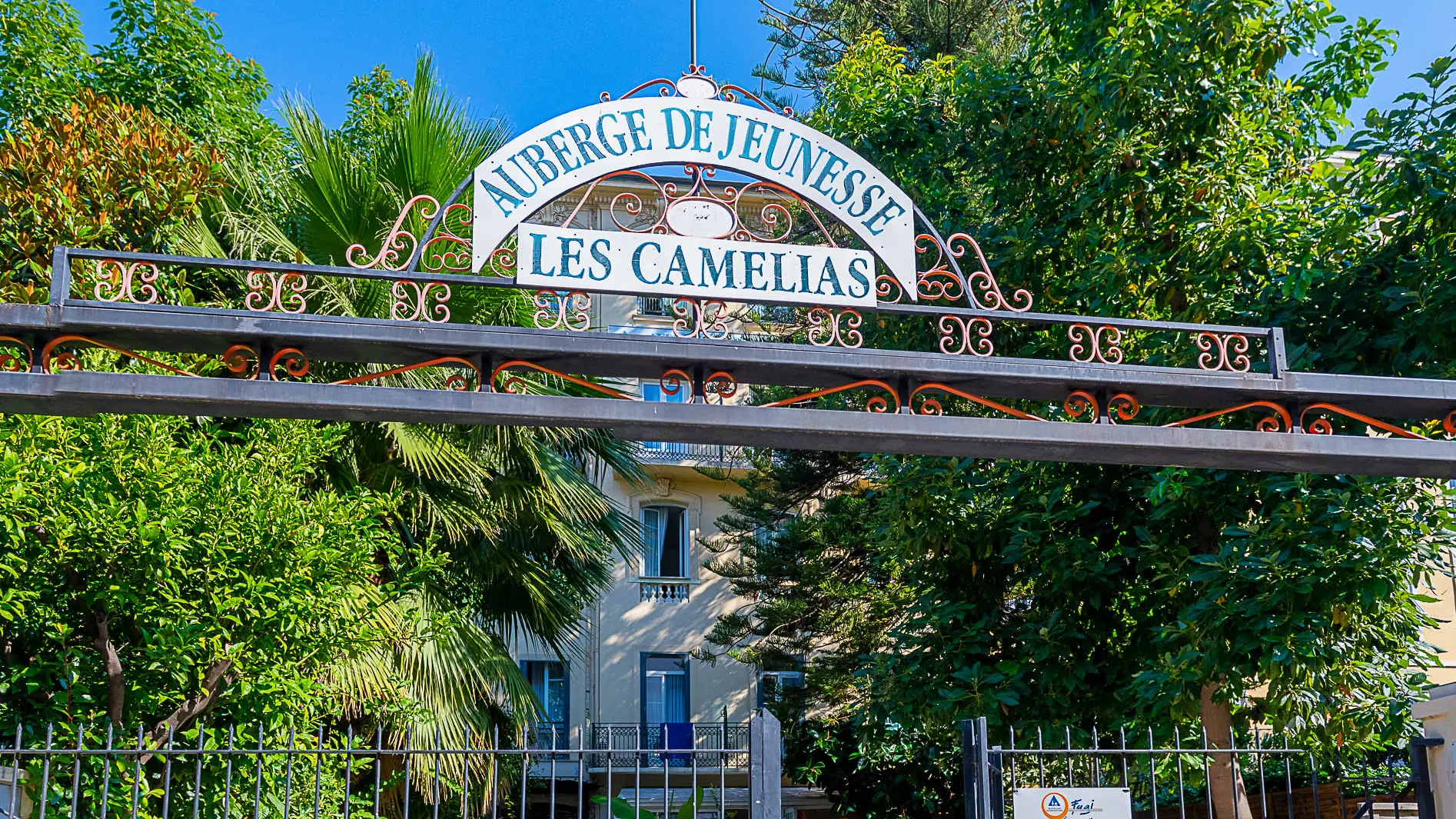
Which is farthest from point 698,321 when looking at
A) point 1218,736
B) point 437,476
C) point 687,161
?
point 1218,736

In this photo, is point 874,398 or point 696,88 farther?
point 696,88

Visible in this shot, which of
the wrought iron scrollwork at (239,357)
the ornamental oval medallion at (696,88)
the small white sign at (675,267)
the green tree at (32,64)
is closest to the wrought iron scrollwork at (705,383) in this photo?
the small white sign at (675,267)

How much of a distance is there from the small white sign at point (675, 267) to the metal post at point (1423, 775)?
3.58 m

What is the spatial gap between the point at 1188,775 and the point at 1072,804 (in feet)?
12.6

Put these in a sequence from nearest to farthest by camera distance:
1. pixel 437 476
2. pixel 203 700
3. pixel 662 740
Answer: pixel 203 700
pixel 437 476
pixel 662 740

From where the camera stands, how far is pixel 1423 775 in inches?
252

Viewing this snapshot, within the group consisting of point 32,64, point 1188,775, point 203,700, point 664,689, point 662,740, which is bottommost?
point 662,740

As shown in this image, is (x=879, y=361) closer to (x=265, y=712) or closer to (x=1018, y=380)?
(x=1018, y=380)

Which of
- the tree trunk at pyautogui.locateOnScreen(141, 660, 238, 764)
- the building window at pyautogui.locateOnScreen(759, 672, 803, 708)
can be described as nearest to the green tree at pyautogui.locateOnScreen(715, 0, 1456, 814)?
the tree trunk at pyautogui.locateOnScreen(141, 660, 238, 764)

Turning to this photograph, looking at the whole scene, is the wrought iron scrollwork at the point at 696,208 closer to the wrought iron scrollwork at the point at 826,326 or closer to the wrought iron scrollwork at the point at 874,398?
the wrought iron scrollwork at the point at 826,326

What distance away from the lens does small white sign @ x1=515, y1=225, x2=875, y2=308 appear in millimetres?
5477

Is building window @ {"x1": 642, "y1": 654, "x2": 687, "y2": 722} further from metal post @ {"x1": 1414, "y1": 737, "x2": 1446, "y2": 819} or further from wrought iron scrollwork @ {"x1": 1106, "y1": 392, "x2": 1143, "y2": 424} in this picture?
wrought iron scrollwork @ {"x1": 1106, "y1": 392, "x2": 1143, "y2": 424}

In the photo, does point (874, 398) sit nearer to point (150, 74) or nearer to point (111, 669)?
point (111, 669)

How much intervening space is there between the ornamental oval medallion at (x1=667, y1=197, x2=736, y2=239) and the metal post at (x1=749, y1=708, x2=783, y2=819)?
2033 mm
